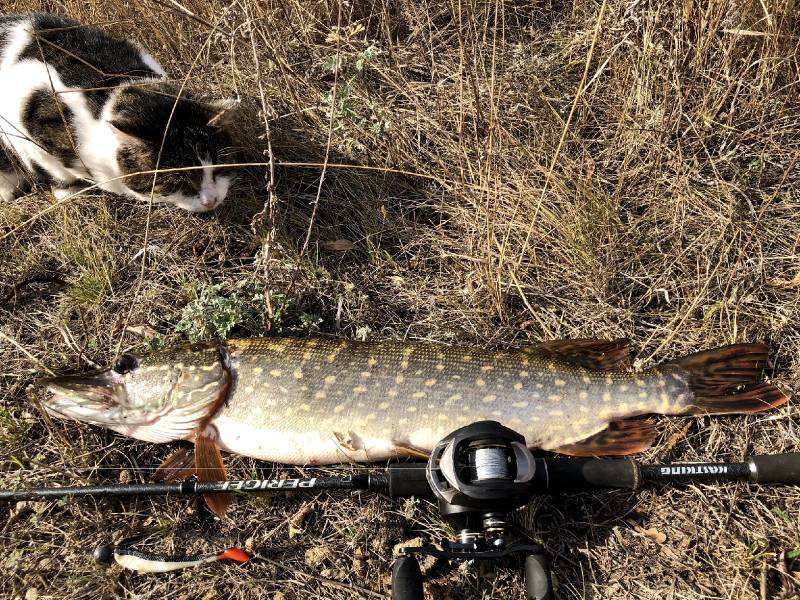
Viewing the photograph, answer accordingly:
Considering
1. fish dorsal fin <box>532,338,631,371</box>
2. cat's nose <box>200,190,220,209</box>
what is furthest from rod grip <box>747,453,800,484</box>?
cat's nose <box>200,190,220,209</box>

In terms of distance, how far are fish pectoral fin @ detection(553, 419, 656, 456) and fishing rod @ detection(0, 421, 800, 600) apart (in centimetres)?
10

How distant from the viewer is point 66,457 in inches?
118

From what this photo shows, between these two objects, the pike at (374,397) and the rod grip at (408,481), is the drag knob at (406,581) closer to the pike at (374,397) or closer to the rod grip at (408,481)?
the rod grip at (408,481)

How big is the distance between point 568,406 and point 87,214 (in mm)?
3098

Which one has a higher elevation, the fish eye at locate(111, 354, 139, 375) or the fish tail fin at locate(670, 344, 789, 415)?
the fish eye at locate(111, 354, 139, 375)

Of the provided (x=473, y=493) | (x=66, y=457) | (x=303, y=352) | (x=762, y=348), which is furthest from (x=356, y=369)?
(x=762, y=348)

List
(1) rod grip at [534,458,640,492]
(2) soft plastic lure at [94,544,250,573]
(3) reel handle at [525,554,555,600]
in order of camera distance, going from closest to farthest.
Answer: (3) reel handle at [525,554,555,600]
(1) rod grip at [534,458,640,492]
(2) soft plastic lure at [94,544,250,573]

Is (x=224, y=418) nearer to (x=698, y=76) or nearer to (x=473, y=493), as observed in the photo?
(x=473, y=493)

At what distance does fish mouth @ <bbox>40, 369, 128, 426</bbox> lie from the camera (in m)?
2.91

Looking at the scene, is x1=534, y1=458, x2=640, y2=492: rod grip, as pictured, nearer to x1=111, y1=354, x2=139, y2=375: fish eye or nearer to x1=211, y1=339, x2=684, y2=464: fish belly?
x1=211, y1=339, x2=684, y2=464: fish belly

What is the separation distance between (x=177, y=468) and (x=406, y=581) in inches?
52.7

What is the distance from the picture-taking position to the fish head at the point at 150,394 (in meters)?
2.88

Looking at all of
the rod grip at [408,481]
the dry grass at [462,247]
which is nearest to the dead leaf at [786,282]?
the dry grass at [462,247]

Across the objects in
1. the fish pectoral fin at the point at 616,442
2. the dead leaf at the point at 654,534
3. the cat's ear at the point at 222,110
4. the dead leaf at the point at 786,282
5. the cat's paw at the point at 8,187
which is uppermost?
the cat's ear at the point at 222,110
